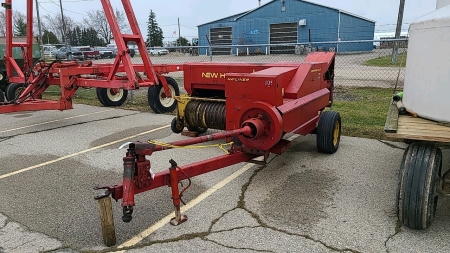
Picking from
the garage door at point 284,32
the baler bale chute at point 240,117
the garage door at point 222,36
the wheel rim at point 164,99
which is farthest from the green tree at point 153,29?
the baler bale chute at point 240,117

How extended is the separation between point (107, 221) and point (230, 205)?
1.33 m

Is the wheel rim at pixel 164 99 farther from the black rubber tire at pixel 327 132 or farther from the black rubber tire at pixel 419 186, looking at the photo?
the black rubber tire at pixel 419 186

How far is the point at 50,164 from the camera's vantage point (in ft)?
17.8

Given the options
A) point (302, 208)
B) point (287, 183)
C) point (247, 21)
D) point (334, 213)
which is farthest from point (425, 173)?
point (247, 21)

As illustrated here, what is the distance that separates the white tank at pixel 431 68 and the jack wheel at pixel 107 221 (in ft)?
9.73

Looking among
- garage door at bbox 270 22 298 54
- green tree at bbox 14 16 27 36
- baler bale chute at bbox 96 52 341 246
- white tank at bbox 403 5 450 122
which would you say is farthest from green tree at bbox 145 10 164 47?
white tank at bbox 403 5 450 122

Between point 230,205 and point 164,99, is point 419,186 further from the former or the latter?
point 164,99

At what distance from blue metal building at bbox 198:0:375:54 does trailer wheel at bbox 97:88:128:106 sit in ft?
82.9

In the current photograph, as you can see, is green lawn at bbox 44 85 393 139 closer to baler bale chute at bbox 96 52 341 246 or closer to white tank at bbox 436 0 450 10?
baler bale chute at bbox 96 52 341 246

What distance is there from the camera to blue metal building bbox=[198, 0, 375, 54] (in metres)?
36.5

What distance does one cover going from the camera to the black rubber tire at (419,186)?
311cm

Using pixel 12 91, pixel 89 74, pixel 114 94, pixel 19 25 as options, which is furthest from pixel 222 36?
pixel 89 74

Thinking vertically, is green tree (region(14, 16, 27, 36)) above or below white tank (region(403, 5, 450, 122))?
above

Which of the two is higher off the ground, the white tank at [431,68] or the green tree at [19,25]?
the green tree at [19,25]
